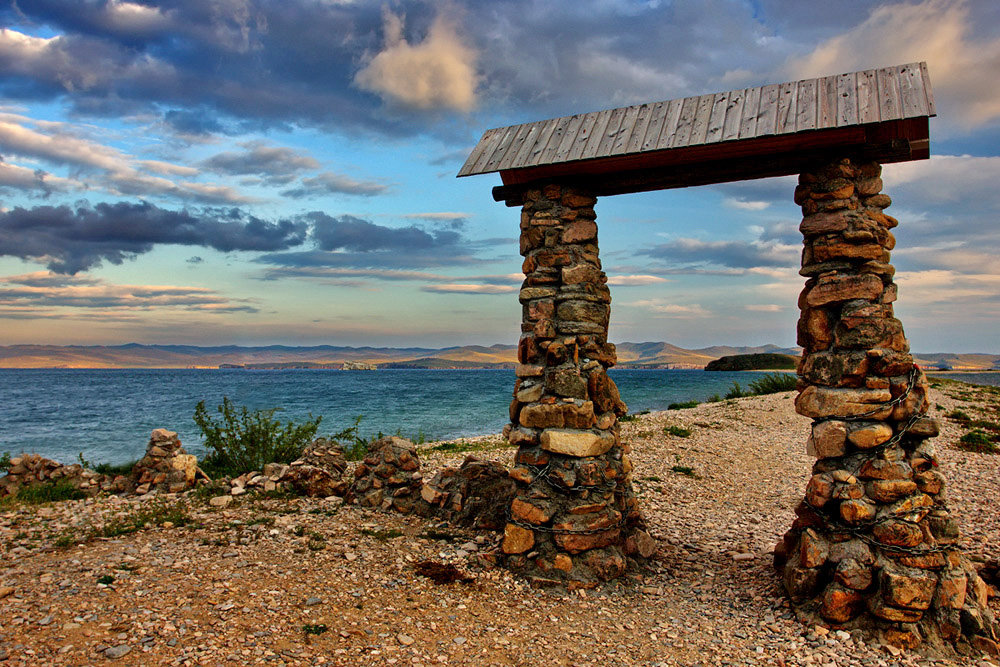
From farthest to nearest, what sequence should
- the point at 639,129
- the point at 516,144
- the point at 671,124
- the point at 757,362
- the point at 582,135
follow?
the point at 757,362 → the point at 516,144 → the point at 582,135 → the point at 639,129 → the point at 671,124

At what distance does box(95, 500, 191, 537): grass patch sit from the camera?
7.41 meters

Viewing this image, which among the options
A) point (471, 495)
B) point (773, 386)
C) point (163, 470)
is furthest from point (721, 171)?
point (773, 386)

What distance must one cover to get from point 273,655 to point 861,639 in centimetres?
534

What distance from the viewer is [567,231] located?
22.7 ft

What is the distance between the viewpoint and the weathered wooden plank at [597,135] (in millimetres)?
6479

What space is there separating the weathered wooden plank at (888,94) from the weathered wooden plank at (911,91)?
0.04 m

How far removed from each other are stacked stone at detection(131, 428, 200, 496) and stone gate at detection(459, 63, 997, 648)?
6.53 m

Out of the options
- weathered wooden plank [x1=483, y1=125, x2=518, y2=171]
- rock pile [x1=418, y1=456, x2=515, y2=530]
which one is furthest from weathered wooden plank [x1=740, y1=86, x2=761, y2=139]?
rock pile [x1=418, y1=456, x2=515, y2=530]

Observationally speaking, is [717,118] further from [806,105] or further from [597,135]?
[597,135]

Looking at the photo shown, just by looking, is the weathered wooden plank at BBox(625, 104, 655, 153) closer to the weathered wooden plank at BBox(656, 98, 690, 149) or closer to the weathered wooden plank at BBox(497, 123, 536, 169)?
the weathered wooden plank at BBox(656, 98, 690, 149)

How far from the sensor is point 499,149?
7.25 m

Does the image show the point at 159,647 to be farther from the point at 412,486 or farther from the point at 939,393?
the point at 939,393

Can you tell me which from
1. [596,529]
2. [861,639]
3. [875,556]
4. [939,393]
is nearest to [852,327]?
[875,556]

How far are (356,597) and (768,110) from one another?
6.89 m
